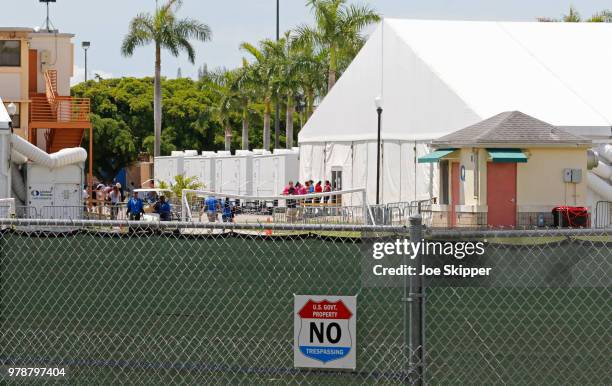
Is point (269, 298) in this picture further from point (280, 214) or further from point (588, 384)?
point (280, 214)

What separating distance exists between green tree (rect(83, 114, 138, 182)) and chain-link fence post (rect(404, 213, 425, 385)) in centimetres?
8807

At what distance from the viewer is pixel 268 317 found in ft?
44.9

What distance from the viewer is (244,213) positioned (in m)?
46.8

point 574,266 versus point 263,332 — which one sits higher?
point 574,266

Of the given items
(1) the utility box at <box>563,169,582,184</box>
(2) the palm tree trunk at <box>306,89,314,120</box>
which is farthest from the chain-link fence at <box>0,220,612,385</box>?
(2) the palm tree trunk at <box>306,89,314,120</box>

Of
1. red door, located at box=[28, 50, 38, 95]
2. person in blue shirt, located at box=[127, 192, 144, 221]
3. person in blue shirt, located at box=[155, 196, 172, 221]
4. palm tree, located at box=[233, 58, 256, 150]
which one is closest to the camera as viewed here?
Answer: person in blue shirt, located at box=[155, 196, 172, 221]

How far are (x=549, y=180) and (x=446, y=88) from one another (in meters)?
8.50

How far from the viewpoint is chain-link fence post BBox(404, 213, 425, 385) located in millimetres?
8711

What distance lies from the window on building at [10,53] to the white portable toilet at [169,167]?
1444cm

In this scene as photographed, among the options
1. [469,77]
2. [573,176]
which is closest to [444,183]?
[573,176]

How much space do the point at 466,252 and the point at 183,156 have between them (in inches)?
2313

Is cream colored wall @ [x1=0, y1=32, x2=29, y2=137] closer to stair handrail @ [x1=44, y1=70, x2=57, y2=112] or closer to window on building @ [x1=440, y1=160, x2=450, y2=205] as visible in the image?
stair handrail @ [x1=44, y1=70, x2=57, y2=112]

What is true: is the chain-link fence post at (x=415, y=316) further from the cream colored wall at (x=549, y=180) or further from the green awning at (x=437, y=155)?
the green awning at (x=437, y=155)

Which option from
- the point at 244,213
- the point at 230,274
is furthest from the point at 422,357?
the point at 244,213
